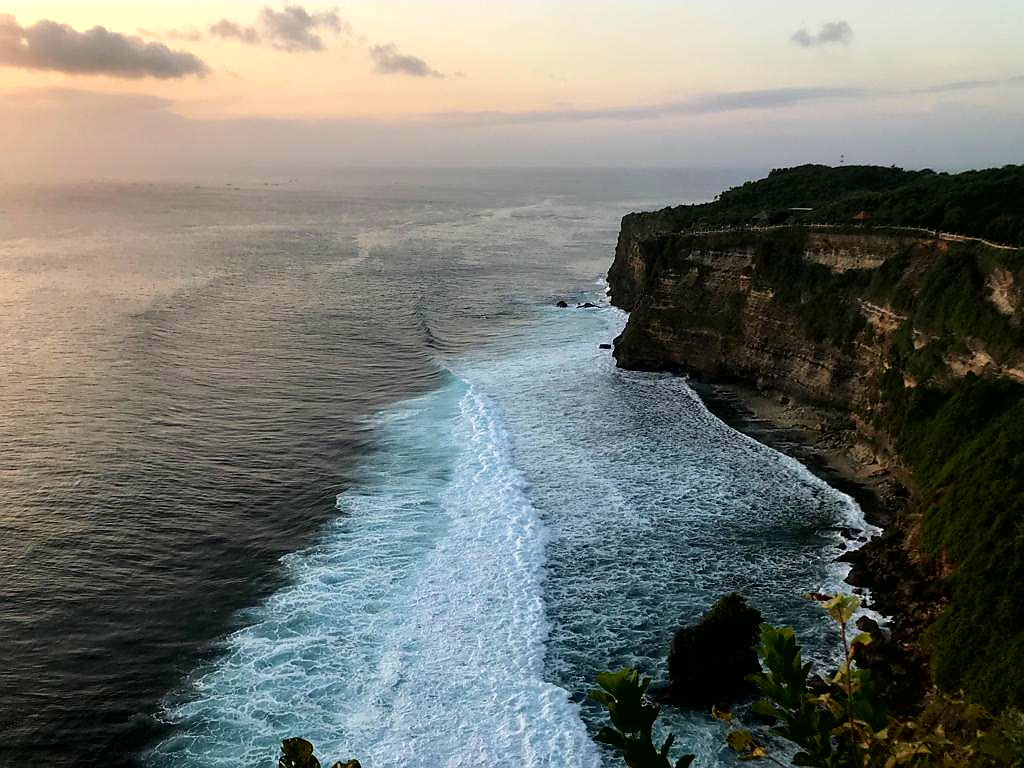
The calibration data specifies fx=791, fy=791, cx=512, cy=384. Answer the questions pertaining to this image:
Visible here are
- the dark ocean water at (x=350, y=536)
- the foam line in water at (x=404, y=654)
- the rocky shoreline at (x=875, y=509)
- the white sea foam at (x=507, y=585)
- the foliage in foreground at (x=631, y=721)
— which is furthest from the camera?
the rocky shoreline at (x=875, y=509)

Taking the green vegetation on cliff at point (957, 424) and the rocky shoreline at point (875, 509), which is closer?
the green vegetation on cliff at point (957, 424)

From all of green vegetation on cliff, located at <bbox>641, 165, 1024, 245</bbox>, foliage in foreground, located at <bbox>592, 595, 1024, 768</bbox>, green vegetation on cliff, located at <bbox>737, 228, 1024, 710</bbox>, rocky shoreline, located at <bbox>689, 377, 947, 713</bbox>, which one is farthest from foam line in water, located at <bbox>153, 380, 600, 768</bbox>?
green vegetation on cliff, located at <bbox>641, 165, 1024, 245</bbox>

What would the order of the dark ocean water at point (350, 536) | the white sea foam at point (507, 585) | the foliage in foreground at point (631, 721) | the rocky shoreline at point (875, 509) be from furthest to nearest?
the rocky shoreline at point (875, 509), the dark ocean water at point (350, 536), the white sea foam at point (507, 585), the foliage in foreground at point (631, 721)

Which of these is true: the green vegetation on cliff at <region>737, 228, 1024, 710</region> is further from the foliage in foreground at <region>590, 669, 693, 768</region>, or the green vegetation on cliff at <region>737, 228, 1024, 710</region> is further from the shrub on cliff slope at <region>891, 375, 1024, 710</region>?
the foliage in foreground at <region>590, 669, 693, 768</region>

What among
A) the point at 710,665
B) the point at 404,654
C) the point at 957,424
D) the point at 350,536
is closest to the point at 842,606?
the point at 710,665

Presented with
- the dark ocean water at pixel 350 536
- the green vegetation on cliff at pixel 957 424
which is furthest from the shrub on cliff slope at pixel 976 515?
the dark ocean water at pixel 350 536

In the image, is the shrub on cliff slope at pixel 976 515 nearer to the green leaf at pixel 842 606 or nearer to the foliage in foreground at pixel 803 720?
the foliage in foreground at pixel 803 720

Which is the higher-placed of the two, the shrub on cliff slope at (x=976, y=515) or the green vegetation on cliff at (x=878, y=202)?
the green vegetation on cliff at (x=878, y=202)
